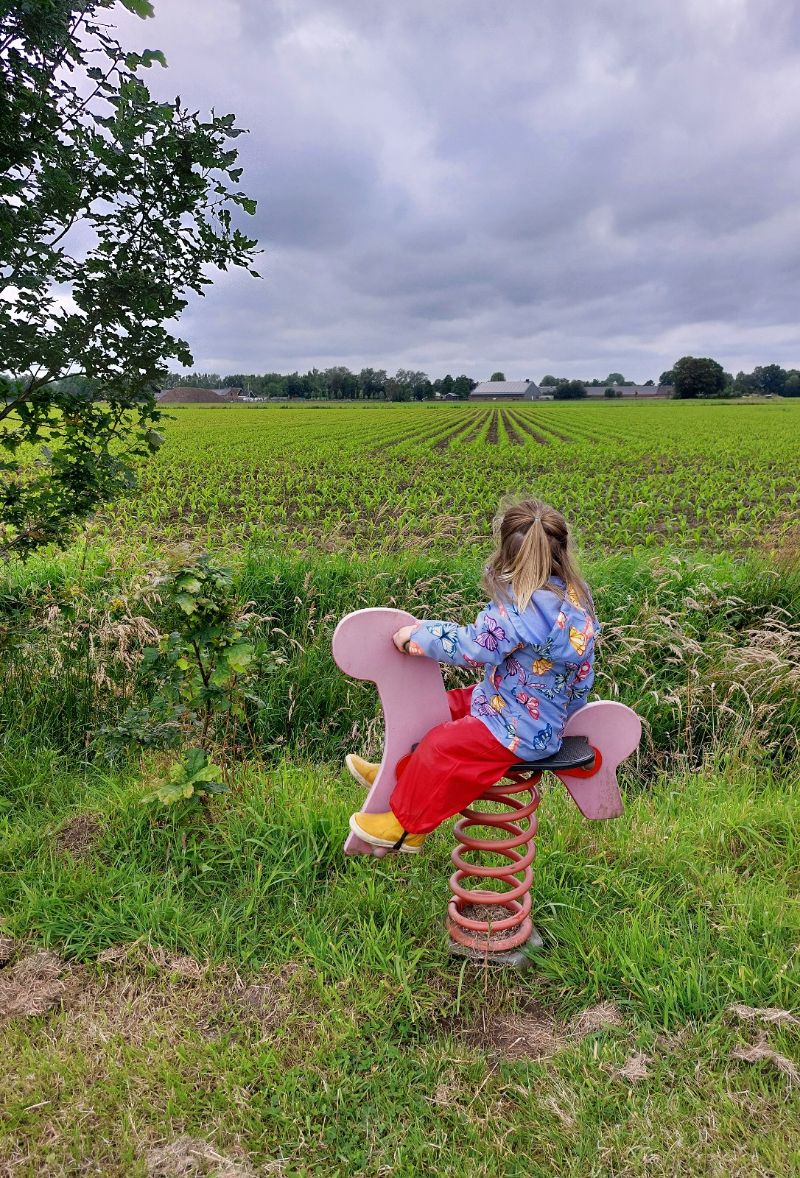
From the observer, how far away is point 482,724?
249 centimetres

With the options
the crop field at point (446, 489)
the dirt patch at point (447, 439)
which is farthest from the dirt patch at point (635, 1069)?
the dirt patch at point (447, 439)

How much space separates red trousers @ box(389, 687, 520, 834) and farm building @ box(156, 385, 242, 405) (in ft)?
277

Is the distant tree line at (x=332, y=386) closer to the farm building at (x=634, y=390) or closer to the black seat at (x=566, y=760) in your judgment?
the farm building at (x=634, y=390)

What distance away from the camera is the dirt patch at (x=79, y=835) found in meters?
3.12

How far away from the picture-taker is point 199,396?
295 feet

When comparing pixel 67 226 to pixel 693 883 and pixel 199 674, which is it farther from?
pixel 693 883

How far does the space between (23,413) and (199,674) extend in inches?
56.7

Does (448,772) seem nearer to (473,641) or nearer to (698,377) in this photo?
(473,641)

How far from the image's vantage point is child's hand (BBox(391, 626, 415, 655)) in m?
2.49

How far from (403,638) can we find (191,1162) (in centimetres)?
160

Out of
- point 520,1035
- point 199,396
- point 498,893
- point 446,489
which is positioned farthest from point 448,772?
point 199,396

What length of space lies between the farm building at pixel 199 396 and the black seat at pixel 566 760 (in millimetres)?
84410

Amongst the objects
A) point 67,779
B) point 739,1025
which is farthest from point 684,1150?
point 67,779

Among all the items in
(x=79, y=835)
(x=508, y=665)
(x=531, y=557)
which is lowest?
(x=79, y=835)
